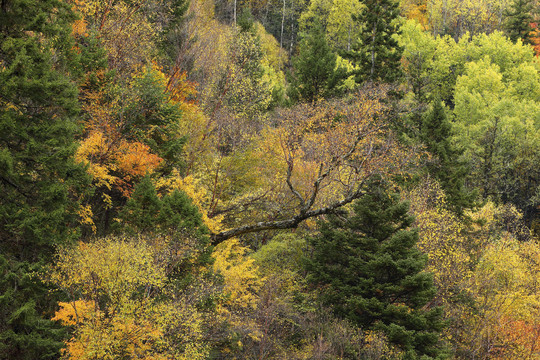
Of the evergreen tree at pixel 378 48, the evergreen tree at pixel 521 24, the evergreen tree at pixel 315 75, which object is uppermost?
the evergreen tree at pixel 521 24

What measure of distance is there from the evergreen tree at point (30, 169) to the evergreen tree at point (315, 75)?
23.0 meters

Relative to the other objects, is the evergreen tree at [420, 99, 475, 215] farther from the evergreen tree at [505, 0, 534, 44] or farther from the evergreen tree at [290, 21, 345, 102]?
the evergreen tree at [505, 0, 534, 44]

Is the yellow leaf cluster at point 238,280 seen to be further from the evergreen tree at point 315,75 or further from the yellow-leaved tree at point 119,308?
the evergreen tree at point 315,75

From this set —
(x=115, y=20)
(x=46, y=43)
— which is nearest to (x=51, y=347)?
(x=46, y=43)

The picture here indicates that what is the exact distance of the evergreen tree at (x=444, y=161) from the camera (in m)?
31.0

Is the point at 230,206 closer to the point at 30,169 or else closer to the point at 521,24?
the point at 30,169

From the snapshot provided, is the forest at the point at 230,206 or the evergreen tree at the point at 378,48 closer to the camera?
the forest at the point at 230,206

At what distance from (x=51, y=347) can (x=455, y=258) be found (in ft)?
64.8

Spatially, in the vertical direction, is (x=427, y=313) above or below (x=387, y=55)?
below

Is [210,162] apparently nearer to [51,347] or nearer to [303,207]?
[303,207]

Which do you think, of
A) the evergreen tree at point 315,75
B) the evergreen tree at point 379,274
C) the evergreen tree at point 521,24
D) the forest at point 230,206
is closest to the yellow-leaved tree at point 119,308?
the forest at point 230,206

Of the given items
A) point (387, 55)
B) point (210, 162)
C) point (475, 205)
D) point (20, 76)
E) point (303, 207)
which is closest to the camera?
point (20, 76)

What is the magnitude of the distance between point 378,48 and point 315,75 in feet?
16.5

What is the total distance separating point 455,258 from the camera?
25703 mm
